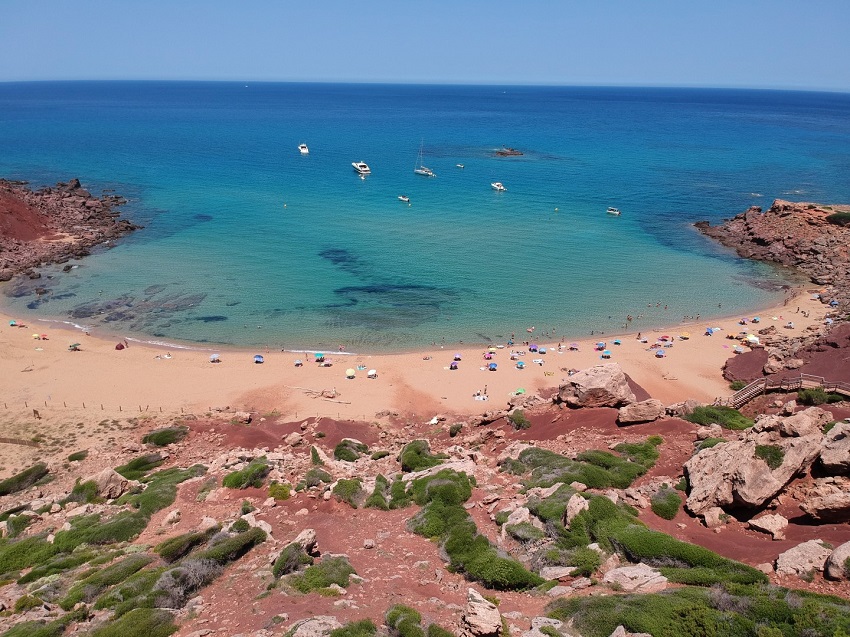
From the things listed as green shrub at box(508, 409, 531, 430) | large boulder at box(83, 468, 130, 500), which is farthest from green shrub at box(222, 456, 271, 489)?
green shrub at box(508, 409, 531, 430)

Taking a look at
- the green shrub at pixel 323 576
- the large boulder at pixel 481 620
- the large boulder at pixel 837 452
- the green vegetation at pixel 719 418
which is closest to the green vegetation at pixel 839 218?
the green vegetation at pixel 719 418

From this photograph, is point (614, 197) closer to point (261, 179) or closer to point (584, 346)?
point (584, 346)

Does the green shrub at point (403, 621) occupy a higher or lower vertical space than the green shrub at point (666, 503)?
lower

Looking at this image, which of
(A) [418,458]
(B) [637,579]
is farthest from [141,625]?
(B) [637,579]

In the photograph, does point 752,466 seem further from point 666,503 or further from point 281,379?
point 281,379

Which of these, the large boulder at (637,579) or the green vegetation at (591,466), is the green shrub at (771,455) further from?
the large boulder at (637,579)

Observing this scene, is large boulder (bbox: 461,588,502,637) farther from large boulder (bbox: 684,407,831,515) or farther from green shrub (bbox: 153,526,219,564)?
green shrub (bbox: 153,526,219,564)
